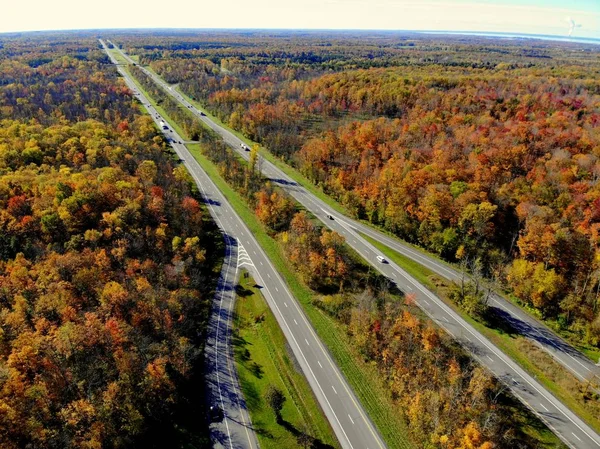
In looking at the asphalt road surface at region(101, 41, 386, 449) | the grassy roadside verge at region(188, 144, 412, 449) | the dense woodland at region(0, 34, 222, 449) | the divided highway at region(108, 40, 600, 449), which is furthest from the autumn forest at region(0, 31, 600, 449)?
the asphalt road surface at region(101, 41, 386, 449)

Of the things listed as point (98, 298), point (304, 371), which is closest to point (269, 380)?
point (304, 371)

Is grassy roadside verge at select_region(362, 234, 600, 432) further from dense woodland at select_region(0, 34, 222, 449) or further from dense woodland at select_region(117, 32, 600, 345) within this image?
dense woodland at select_region(0, 34, 222, 449)

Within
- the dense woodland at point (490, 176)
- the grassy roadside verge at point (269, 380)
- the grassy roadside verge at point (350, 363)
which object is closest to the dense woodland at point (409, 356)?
the grassy roadside verge at point (350, 363)

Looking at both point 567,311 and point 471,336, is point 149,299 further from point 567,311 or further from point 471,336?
point 567,311

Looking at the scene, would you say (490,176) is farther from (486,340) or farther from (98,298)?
(98,298)

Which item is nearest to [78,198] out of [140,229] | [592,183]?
[140,229]

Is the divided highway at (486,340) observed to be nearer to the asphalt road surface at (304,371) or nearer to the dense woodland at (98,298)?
the asphalt road surface at (304,371)
